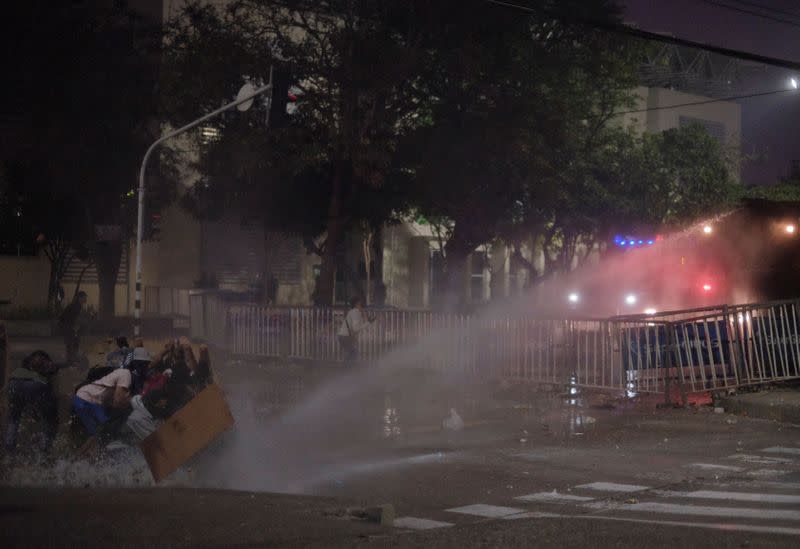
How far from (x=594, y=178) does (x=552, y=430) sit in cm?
2573

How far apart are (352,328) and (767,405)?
30.8ft

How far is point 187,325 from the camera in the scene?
1329 inches

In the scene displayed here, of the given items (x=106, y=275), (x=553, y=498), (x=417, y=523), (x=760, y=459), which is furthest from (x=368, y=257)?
(x=417, y=523)

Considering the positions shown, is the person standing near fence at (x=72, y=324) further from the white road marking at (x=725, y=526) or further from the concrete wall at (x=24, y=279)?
the concrete wall at (x=24, y=279)

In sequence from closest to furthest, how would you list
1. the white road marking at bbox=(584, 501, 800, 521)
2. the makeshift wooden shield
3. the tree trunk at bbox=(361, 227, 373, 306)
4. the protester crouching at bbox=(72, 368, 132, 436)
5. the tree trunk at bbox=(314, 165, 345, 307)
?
the white road marking at bbox=(584, 501, 800, 521), the makeshift wooden shield, the protester crouching at bbox=(72, 368, 132, 436), the tree trunk at bbox=(314, 165, 345, 307), the tree trunk at bbox=(361, 227, 373, 306)

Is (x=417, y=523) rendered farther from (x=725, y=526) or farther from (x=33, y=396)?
(x=33, y=396)

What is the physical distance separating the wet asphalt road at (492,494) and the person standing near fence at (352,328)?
6.57 meters

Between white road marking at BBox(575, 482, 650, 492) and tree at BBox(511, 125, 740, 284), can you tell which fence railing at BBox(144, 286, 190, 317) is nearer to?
tree at BBox(511, 125, 740, 284)

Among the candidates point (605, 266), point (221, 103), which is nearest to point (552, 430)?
point (221, 103)

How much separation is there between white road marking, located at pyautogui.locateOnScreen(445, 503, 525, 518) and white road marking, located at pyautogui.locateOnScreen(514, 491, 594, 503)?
20.2 inches

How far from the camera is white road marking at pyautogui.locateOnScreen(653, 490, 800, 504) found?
31.8ft

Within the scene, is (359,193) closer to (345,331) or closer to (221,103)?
(221,103)

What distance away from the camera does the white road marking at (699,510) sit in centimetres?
891

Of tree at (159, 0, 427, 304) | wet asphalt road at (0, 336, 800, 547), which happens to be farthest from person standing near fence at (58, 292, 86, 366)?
wet asphalt road at (0, 336, 800, 547)
